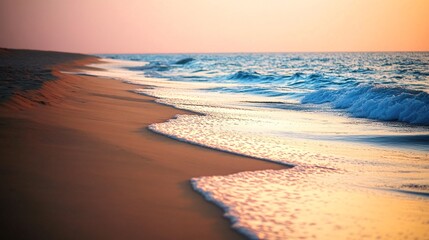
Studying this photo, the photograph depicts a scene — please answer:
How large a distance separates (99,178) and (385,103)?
8.88 meters

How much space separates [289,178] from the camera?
160 inches

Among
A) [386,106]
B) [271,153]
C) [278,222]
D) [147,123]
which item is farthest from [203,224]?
[386,106]

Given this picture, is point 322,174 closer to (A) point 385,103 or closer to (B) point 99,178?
(B) point 99,178

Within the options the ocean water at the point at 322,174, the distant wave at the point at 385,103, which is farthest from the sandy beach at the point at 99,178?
the distant wave at the point at 385,103

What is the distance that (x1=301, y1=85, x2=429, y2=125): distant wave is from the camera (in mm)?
9469

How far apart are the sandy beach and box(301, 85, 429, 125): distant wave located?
6.49 metres

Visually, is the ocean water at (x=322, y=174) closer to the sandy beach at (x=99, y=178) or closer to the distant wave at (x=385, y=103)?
the distant wave at (x=385, y=103)

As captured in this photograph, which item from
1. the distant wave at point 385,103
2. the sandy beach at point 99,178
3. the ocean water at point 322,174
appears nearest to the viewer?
the sandy beach at point 99,178

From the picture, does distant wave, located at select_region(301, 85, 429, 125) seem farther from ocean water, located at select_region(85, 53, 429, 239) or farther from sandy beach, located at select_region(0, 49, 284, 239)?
sandy beach, located at select_region(0, 49, 284, 239)

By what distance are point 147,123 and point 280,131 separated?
2.40m

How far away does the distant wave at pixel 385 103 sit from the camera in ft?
31.1

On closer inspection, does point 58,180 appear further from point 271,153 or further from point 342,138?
point 342,138

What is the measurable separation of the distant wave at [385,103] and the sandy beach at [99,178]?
21.3 ft

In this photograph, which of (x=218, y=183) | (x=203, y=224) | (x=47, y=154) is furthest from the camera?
(x=47, y=154)
